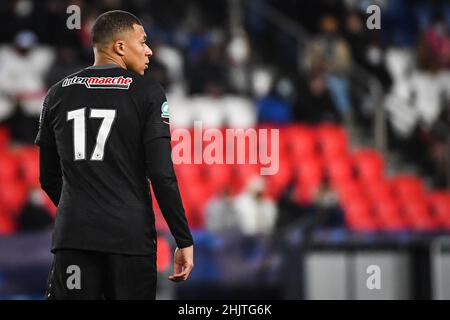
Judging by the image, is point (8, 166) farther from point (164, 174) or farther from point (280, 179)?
point (164, 174)

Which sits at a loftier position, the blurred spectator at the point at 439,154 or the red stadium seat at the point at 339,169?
the blurred spectator at the point at 439,154

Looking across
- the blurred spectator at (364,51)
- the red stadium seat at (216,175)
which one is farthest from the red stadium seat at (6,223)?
the blurred spectator at (364,51)

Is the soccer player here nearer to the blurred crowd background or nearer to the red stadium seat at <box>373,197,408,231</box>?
the blurred crowd background

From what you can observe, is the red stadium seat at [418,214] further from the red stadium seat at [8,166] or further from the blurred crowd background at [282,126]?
the red stadium seat at [8,166]

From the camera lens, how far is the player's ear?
3949mm

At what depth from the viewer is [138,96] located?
385 cm

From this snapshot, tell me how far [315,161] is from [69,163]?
942 centimetres

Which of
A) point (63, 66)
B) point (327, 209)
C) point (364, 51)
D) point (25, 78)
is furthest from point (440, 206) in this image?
point (25, 78)

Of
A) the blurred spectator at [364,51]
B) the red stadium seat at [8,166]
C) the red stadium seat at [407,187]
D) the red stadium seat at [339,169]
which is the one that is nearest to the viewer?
the red stadium seat at [8,166]

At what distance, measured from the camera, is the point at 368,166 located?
1351 cm

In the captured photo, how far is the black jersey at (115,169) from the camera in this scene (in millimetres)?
3801

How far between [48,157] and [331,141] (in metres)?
9.75
